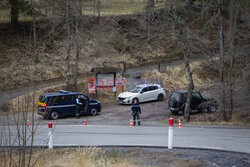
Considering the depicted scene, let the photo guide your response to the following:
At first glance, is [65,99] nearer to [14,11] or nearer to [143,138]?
[143,138]

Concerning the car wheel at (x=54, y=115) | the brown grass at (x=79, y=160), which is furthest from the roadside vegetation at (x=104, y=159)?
the car wheel at (x=54, y=115)

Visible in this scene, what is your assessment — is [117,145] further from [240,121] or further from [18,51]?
[18,51]

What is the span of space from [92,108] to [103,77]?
6.73 meters

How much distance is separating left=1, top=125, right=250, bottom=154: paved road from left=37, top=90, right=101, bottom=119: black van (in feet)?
17.7

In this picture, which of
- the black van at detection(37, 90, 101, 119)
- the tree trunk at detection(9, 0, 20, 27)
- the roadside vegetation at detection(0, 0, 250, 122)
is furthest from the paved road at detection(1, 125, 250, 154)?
the tree trunk at detection(9, 0, 20, 27)

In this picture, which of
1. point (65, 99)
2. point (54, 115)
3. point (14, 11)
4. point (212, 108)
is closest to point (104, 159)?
point (54, 115)

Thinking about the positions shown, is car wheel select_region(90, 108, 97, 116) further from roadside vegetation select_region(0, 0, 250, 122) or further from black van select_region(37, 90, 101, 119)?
roadside vegetation select_region(0, 0, 250, 122)

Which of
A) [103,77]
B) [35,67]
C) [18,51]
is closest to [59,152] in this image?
[103,77]

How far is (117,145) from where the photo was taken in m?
10.9

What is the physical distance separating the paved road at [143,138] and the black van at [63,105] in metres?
5.41

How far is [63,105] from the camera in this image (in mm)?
21172

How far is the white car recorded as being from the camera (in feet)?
86.1

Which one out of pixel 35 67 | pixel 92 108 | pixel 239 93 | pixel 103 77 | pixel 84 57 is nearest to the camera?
pixel 239 93

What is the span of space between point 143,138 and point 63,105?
10268 mm
